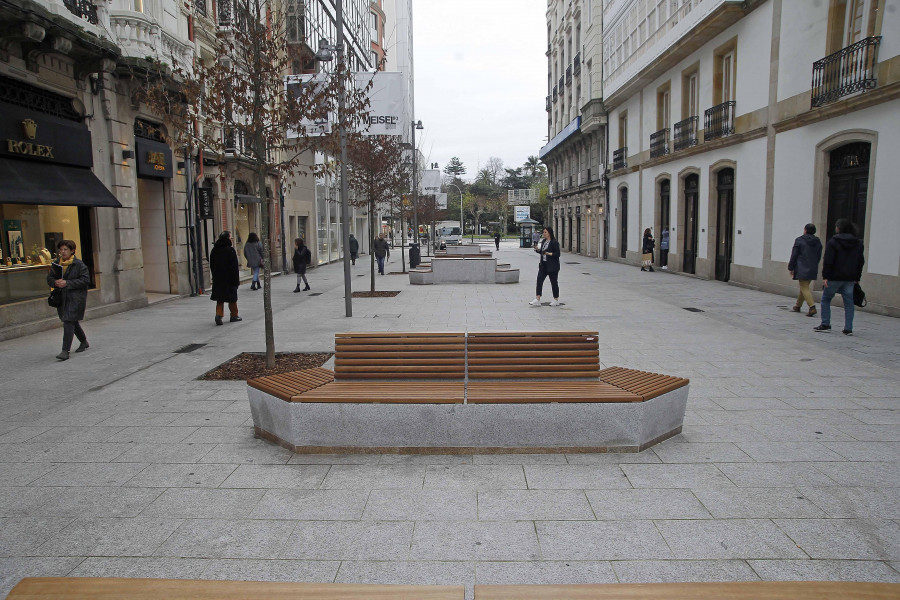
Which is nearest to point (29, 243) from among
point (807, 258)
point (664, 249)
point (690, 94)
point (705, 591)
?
point (705, 591)

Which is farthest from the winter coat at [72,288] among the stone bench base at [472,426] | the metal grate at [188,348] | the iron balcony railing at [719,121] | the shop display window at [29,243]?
the iron balcony railing at [719,121]

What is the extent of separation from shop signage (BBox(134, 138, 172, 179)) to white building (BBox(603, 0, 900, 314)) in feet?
52.5

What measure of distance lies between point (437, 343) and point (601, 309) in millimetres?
9179

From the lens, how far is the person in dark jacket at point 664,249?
25.4 meters

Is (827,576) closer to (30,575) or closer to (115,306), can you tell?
(30,575)

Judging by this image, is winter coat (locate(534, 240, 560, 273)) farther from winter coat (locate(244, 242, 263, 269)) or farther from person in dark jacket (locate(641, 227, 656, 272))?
person in dark jacket (locate(641, 227, 656, 272))

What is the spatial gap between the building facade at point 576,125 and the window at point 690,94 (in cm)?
1150

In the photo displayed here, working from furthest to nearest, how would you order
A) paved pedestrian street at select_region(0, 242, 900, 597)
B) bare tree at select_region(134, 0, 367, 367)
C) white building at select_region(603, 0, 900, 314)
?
1. white building at select_region(603, 0, 900, 314)
2. bare tree at select_region(134, 0, 367, 367)
3. paved pedestrian street at select_region(0, 242, 900, 597)

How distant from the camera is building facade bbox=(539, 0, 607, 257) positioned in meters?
35.6

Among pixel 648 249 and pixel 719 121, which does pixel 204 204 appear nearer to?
pixel 719 121

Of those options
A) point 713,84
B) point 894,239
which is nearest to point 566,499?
point 894,239

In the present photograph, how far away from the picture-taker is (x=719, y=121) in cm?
1958

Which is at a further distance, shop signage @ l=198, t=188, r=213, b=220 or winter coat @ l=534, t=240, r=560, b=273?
shop signage @ l=198, t=188, r=213, b=220

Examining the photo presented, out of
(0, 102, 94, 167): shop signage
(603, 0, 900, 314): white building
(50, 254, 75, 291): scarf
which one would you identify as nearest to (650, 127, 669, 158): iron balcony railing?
(603, 0, 900, 314): white building
